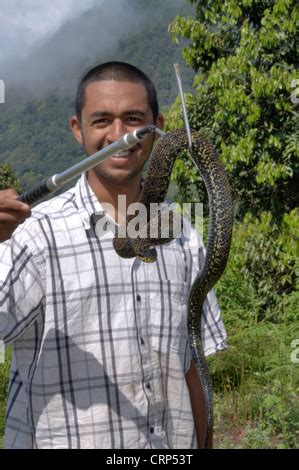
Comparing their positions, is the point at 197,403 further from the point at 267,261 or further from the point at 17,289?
the point at 267,261

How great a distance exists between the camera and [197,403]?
114 inches

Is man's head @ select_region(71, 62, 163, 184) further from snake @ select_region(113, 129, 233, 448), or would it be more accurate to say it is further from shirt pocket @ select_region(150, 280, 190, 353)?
shirt pocket @ select_region(150, 280, 190, 353)

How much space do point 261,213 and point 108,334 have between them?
9.24 meters

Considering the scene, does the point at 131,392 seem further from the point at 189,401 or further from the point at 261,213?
the point at 261,213

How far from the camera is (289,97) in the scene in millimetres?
10430

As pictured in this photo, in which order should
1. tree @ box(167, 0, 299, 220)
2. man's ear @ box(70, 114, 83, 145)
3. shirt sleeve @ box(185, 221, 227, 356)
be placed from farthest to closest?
tree @ box(167, 0, 299, 220)
shirt sleeve @ box(185, 221, 227, 356)
man's ear @ box(70, 114, 83, 145)

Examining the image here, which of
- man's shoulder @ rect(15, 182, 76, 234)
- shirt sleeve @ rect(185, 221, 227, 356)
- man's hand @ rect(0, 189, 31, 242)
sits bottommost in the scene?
shirt sleeve @ rect(185, 221, 227, 356)

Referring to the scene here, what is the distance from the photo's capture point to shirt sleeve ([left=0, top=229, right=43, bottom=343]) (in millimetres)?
2453

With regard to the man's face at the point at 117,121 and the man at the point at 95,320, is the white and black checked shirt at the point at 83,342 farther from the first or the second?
the man's face at the point at 117,121

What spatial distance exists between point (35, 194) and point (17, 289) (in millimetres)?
531

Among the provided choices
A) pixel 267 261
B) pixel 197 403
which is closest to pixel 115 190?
pixel 197 403

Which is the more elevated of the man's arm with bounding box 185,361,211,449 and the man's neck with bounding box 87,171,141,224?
the man's neck with bounding box 87,171,141,224

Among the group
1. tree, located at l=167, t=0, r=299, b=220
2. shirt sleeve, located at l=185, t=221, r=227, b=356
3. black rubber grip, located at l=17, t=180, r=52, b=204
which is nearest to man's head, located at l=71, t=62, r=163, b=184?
black rubber grip, located at l=17, t=180, r=52, b=204
